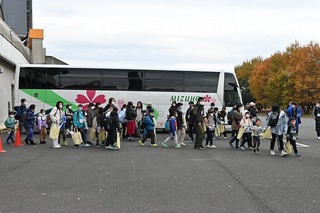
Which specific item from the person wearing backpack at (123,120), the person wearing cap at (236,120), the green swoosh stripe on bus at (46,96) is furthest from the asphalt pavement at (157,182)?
the green swoosh stripe on bus at (46,96)

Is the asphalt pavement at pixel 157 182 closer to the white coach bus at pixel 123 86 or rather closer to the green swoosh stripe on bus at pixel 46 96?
the green swoosh stripe on bus at pixel 46 96

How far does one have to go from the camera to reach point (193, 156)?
12.8 metres

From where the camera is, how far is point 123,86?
2272 cm

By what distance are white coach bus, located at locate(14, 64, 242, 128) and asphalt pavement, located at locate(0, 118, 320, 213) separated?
29.1ft

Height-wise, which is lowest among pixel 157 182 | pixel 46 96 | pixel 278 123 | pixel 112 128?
pixel 157 182

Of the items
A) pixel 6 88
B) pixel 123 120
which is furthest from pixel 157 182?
pixel 6 88

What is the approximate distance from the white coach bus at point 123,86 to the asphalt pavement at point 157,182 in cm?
888

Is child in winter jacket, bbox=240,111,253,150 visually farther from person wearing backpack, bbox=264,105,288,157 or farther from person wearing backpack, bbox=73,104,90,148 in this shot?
person wearing backpack, bbox=73,104,90,148

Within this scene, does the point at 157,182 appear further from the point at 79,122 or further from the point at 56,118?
the point at 56,118

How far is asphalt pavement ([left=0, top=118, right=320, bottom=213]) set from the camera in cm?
651

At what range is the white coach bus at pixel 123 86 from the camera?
22.1 meters

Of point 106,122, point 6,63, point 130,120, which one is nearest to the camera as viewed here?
point 106,122

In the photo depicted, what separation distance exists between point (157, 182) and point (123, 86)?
578 inches

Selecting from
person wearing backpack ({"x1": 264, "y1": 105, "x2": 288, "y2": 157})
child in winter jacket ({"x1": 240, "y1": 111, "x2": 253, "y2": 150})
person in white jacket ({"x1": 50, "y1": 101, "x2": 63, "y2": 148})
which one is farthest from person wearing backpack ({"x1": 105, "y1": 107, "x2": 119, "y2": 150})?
person wearing backpack ({"x1": 264, "y1": 105, "x2": 288, "y2": 157})
